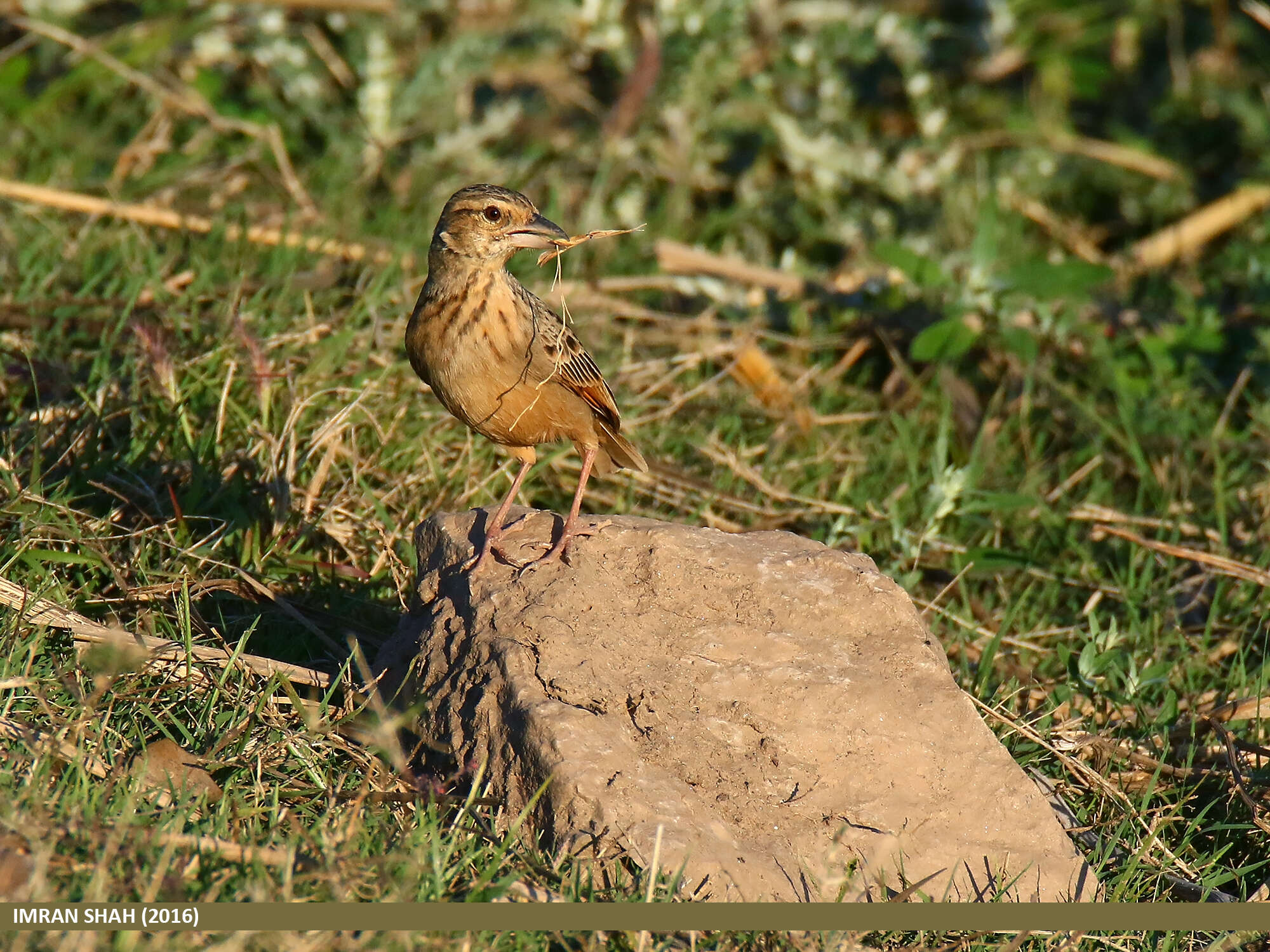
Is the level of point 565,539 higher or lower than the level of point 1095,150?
higher

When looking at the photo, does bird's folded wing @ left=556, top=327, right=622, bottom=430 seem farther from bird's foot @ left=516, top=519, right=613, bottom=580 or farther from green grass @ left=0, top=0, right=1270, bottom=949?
green grass @ left=0, top=0, right=1270, bottom=949

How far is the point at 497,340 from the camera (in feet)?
15.9

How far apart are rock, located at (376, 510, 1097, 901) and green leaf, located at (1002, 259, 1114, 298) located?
131 inches

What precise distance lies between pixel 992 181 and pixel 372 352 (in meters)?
4.73

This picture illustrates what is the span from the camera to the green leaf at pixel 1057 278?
736 cm

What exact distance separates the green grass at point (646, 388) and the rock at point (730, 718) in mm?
200

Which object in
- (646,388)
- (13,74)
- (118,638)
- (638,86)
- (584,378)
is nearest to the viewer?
(118,638)

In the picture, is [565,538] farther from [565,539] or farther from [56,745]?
[56,745]

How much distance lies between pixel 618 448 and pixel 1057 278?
124 inches

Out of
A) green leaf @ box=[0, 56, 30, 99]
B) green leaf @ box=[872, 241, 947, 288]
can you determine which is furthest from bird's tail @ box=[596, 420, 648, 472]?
green leaf @ box=[0, 56, 30, 99]

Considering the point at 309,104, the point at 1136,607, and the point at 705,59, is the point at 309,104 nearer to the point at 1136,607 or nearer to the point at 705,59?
the point at 705,59

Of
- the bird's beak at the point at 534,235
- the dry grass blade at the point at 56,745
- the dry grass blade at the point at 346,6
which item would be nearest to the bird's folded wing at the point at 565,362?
the bird's beak at the point at 534,235

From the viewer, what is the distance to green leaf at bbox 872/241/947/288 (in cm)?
748

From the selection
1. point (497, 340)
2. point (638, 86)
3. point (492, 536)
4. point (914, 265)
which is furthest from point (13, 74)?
point (492, 536)
